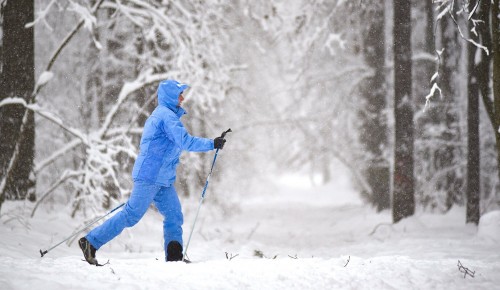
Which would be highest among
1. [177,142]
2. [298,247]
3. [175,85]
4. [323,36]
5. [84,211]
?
[323,36]

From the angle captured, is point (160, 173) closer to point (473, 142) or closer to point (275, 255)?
point (275, 255)

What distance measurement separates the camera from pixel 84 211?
8.06 meters

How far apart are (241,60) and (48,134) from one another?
21.4 feet

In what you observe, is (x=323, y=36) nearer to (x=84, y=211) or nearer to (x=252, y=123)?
(x=252, y=123)

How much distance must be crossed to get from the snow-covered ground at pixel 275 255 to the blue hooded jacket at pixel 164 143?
916mm

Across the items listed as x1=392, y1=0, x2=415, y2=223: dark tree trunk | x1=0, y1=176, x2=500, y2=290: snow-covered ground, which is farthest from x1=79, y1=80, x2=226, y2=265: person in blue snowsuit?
x1=392, y1=0, x2=415, y2=223: dark tree trunk

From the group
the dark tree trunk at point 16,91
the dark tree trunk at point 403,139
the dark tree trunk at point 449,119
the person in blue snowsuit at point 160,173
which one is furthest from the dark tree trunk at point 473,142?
the dark tree trunk at point 16,91

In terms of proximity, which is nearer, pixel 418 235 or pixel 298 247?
pixel 418 235

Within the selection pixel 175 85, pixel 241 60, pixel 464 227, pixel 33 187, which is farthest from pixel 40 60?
pixel 464 227

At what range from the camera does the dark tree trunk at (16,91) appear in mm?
7980

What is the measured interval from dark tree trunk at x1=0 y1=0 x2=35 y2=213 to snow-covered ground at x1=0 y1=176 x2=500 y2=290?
533 mm

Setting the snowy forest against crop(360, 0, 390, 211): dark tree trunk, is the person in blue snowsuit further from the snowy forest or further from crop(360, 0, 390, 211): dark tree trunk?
crop(360, 0, 390, 211): dark tree trunk

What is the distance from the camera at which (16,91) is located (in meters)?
8.04

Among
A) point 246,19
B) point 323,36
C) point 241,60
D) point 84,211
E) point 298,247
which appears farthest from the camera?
point 241,60
